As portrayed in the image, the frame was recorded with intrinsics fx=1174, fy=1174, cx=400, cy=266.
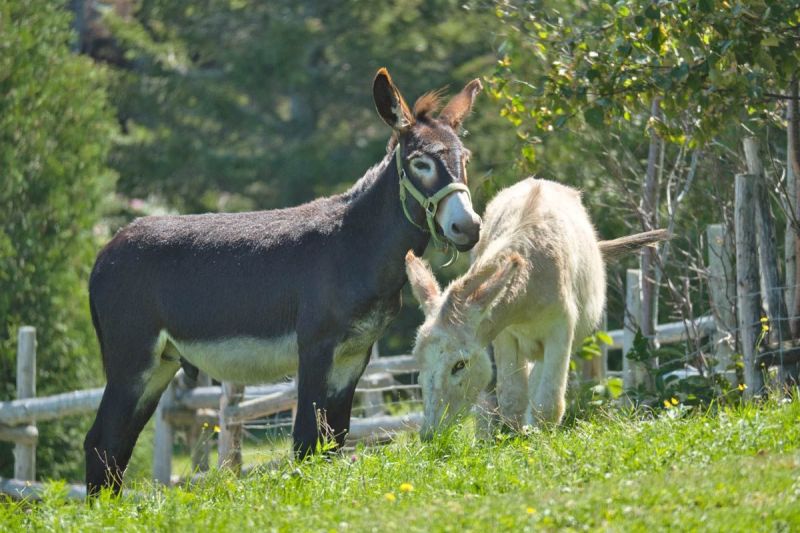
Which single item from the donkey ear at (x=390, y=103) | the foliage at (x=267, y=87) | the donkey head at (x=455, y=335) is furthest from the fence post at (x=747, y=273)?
the foliage at (x=267, y=87)

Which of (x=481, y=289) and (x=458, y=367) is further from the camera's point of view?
(x=481, y=289)

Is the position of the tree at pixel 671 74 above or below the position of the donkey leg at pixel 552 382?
above

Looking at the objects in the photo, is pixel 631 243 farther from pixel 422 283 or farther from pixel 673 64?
pixel 422 283

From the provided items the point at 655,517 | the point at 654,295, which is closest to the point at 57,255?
the point at 654,295

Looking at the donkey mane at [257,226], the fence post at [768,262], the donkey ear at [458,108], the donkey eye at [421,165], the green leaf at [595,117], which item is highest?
the donkey ear at [458,108]

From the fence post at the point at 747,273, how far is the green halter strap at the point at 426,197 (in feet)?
6.29

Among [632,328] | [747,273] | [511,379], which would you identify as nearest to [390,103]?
[511,379]

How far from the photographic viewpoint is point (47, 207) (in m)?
12.0

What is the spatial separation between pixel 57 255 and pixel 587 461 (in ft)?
25.6

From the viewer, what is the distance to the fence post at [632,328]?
8.70 m

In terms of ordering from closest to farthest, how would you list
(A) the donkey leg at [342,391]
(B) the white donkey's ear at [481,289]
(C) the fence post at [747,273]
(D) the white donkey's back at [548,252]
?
(B) the white donkey's ear at [481,289] → (D) the white donkey's back at [548,252] → (A) the donkey leg at [342,391] → (C) the fence post at [747,273]

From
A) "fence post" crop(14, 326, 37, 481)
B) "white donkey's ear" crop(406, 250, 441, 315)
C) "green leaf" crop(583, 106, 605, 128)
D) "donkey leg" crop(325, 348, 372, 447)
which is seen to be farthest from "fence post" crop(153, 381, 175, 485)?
"green leaf" crop(583, 106, 605, 128)

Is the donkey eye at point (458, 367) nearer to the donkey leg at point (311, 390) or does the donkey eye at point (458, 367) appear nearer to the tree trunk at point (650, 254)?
the donkey leg at point (311, 390)

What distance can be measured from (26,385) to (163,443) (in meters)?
1.64
